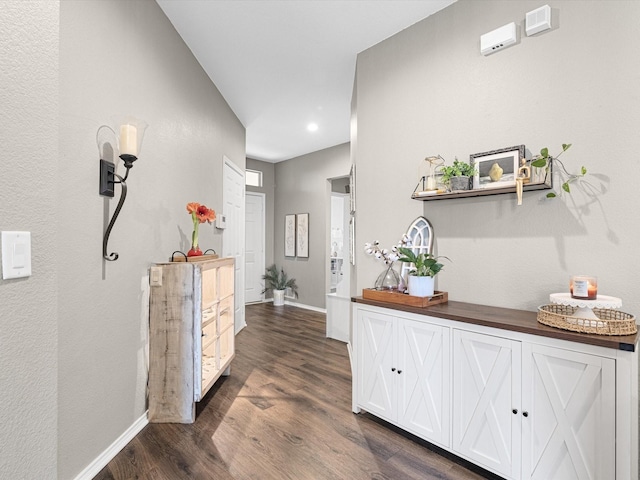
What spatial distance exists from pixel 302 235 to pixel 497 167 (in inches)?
171

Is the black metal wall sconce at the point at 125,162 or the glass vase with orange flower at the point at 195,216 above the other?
the black metal wall sconce at the point at 125,162

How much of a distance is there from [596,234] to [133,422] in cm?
281

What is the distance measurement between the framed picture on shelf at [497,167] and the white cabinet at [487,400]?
0.91 metres

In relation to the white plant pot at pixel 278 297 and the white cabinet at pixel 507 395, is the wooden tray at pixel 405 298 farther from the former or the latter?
the white plant pot at pixel 278 297

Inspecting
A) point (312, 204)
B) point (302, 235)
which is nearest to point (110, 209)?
point (312, 204)

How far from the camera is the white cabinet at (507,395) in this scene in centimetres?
132

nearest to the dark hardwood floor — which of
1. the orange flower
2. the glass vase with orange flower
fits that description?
the glass vase with orange flower

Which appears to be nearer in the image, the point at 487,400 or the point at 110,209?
the point at 487,400

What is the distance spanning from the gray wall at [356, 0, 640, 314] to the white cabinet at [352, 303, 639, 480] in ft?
1.60

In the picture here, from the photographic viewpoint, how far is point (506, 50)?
2.04 meters

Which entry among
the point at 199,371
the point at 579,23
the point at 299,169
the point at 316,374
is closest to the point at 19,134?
the point at 199,371

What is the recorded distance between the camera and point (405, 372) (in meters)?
2.00

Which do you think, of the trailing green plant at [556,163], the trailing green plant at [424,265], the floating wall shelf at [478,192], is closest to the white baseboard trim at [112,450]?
the trailing green plant at [424,265]

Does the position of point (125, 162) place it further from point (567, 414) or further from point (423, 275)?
point (567, 414)
